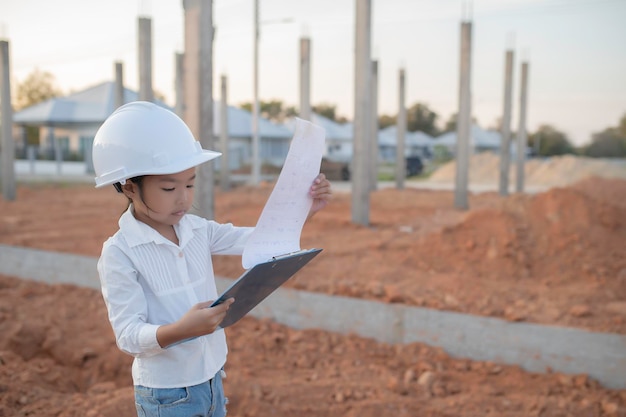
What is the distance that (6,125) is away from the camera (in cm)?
1468

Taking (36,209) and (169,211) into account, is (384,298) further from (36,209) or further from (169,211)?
(36,209)

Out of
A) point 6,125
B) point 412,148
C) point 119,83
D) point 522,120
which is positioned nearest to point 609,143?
point 412,148

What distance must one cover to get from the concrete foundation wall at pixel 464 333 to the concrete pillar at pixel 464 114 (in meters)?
8.77

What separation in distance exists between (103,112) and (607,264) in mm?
29852

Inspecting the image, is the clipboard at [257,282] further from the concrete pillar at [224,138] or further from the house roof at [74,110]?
the house roof at [74,110]

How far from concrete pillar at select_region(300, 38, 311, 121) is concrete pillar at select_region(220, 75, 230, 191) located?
126 inches

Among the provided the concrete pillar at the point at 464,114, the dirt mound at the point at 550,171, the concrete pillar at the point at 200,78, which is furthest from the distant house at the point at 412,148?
the concrete pillar at the point at 200,78

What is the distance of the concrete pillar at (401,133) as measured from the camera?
63.5ft

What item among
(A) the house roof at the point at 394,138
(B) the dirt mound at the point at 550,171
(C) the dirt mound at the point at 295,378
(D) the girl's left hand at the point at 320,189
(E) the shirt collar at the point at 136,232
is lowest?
(B) the dirt mound at the point at 550,171

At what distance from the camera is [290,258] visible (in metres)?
1.80

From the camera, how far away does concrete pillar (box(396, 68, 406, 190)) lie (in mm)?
19359

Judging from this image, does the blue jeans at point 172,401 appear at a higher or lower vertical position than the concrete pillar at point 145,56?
lower

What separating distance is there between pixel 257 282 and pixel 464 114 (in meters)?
12.3

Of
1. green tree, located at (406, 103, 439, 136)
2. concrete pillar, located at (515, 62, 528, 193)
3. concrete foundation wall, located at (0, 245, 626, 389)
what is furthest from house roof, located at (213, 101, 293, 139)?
green tree, located at (406, 103, 439, 136)
